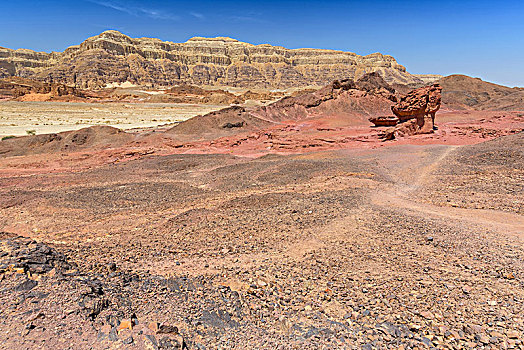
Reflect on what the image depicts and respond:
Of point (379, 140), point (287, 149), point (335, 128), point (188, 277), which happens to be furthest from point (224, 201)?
point (335, 128)

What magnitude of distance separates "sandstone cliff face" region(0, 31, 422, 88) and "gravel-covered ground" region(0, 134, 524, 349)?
363 feet

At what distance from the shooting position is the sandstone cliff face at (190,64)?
110 m

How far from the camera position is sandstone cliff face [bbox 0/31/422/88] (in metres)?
110

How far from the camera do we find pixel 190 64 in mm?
137750

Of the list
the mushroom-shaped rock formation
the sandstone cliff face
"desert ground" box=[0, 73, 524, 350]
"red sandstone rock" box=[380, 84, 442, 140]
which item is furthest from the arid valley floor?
the sandstone cliff face

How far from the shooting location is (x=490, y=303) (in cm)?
359

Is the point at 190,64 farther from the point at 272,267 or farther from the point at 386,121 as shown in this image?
the point at 272,267

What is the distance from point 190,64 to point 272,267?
14613 centimetres

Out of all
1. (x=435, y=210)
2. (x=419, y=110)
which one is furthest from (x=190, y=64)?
(x=435, y=210)

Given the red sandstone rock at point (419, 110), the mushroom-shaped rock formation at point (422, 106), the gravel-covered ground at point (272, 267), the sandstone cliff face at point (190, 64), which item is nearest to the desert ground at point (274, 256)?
the gravel-covered ground at point (272, 267)

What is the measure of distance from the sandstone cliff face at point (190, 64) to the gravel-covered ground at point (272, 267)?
111 meters

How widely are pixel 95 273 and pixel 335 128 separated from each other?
2586cm

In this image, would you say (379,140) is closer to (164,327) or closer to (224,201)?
(224,201)

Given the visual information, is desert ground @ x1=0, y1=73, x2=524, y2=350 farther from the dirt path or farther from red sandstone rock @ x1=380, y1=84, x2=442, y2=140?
red sandstone rock @ x1=380, y1=84, x2=442, y2=140
